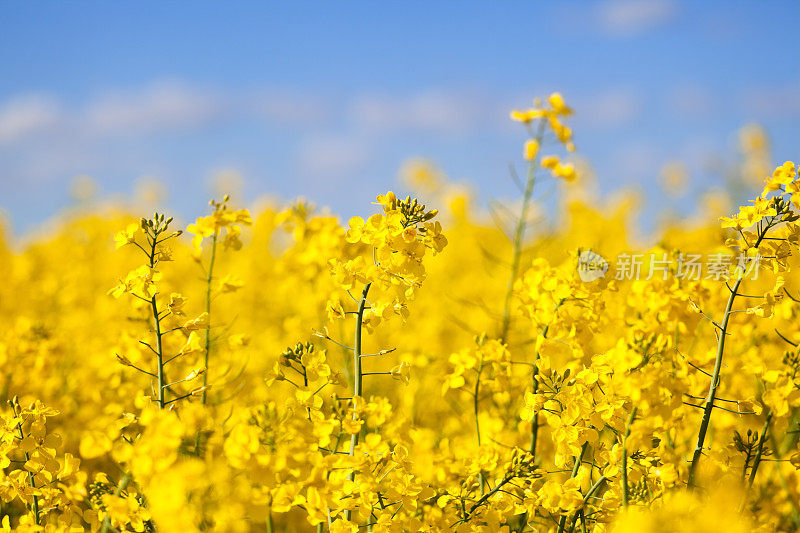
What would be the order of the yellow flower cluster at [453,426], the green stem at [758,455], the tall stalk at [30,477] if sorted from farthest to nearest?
the green stem at [758,455]
the tall stalk at [30,477]
the yellow flower cluster at [453,426]

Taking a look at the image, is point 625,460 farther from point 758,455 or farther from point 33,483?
point 33,483

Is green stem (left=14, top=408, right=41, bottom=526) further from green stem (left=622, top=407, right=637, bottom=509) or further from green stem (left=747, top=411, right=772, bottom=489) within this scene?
green stem (left=747, top=411, right=772, bottom=489)

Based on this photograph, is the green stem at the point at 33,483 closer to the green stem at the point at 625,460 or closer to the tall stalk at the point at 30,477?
the tall stalk at the point at 30,477

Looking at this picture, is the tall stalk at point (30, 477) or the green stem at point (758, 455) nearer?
the tall stalk at point (30, 477)

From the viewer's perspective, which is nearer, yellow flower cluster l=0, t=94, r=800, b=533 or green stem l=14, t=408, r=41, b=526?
yellow flower cluster l=0, t=94, r=800, b=533

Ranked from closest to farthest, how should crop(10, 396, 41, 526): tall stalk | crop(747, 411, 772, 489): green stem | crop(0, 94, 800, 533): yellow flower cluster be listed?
crop(0, 94, 800, 533): yellow flower cluster < crop(10, 396, 41, 526): tall stalk < crop(747, 411, 772, 489): green stem

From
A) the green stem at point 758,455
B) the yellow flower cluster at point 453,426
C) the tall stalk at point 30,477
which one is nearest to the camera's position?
the yellow flower cluster at point 453,426

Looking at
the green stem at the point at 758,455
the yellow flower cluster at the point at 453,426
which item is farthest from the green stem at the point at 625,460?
the green stem at the point at 758,455

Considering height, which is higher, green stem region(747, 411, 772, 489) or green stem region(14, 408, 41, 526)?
green stem region(747, 411, 772, 489)

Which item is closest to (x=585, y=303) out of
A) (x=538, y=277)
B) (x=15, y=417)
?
(x=538, y=277)

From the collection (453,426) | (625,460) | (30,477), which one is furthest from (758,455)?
(30,477)

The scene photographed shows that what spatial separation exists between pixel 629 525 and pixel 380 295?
3.45 feet

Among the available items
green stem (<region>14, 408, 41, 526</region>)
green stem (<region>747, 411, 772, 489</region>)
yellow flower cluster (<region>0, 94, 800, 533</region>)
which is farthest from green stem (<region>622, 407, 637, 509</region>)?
green stem (<region>14, 408, 41, 526</region>)

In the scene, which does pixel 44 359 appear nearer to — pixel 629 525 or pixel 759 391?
pixel 629 525
